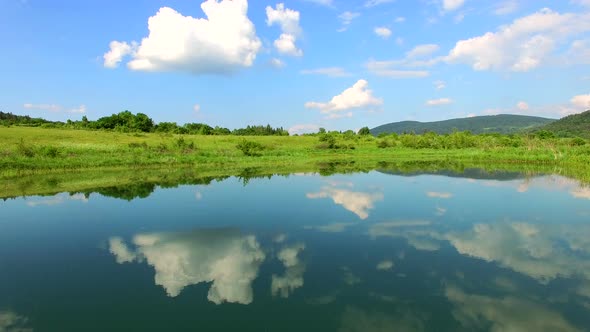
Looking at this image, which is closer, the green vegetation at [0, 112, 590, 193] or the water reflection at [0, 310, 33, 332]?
the water reflection at [0, 310, 33, 332]

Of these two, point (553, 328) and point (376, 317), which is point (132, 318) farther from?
point (553, 328)

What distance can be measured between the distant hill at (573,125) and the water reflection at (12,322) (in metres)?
143

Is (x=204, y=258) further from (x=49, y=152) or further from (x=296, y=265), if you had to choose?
(x=49, y=152)

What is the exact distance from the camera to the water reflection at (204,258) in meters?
7.19

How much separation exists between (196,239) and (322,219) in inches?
184

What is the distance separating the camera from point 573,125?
137000 mm

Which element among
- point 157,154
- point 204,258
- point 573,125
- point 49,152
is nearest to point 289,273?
point 204,258

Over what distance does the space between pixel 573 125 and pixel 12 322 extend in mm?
172149

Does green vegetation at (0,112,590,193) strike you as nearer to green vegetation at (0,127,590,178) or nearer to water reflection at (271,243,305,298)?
green vegetation at (0,127,590,178)

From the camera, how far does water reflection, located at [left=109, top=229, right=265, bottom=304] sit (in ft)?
23.6

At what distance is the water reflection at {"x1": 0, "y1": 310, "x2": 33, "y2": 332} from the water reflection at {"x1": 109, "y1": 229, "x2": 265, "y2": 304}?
7.30ft

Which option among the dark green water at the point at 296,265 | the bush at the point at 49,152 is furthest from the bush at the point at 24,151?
the dark green water at the point at 296,265

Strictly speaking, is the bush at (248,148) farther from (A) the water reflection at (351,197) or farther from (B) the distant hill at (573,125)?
(B) the distant hill at (573,125)

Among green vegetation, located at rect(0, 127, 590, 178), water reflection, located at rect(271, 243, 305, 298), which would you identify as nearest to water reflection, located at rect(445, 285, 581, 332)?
water reflection, located at rect(271, 243, 305, 298)
